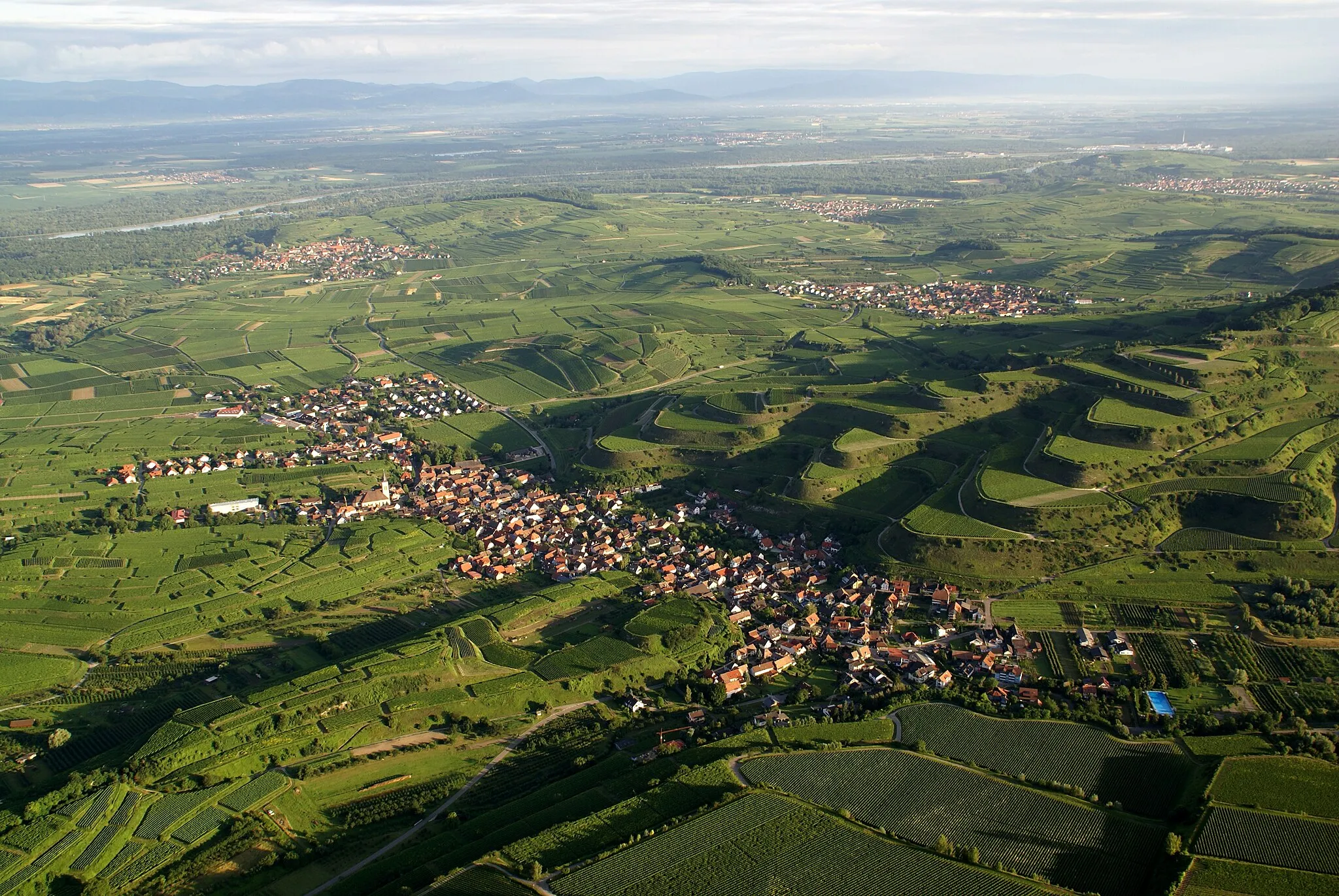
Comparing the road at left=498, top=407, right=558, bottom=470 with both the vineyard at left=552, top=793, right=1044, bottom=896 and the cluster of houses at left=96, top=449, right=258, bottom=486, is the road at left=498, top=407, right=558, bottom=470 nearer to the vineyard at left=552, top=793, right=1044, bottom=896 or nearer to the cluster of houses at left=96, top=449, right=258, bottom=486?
the cluster of houses at left=96, top=449, right=258, bottom=486

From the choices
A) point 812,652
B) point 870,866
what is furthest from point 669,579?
point 870,866

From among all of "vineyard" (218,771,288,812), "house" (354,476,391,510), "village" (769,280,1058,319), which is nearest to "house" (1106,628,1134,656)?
"vineyard" (218,771,288,812)

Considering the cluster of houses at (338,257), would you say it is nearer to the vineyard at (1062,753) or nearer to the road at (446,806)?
the road at (446,806)

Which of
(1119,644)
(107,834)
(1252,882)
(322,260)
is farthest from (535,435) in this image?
(322,260)

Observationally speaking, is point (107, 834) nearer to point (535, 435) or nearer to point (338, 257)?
point (535, 435)

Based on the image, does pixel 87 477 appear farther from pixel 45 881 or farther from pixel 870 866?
pixel 870 866

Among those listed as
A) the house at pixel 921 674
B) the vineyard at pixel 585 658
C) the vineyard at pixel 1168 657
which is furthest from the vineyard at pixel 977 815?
the vineyard at pixel 1168 657
